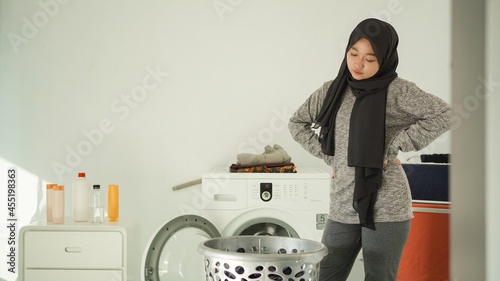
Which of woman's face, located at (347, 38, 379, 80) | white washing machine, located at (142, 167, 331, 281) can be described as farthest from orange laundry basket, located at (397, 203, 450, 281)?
woman's face, located at (347, 38, 379, 80)

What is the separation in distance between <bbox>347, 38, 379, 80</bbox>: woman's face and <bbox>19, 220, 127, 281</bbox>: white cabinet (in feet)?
4.55

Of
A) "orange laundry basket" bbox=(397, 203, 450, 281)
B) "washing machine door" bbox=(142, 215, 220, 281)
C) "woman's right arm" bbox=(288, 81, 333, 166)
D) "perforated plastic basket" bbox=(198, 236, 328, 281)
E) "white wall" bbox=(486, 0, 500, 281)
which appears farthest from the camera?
"washing machine door" bbox=(142, 215, 220, 281)

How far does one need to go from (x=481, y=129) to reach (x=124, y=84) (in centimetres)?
270

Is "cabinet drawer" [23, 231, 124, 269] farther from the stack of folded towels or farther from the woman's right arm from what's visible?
the woman's right arm

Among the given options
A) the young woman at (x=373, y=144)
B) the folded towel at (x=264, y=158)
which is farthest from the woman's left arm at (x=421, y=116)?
the folded towel at (x=264, y=158)

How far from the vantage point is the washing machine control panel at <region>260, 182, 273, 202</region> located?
230 cm

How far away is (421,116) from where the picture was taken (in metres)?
1.48

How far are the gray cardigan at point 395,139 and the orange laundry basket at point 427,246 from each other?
565 mm

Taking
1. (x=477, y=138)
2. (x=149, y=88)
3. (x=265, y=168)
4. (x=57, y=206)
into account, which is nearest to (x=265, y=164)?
(x=265, y=168)

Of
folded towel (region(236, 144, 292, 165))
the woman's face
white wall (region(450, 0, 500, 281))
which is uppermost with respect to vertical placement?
the woman's face

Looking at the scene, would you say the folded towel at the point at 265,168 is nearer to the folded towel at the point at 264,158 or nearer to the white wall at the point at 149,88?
the folded towel at the point at 264,158

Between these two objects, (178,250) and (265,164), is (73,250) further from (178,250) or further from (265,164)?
(265,164)

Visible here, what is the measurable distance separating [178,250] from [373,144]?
117cm

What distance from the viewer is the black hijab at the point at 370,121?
1.46m
